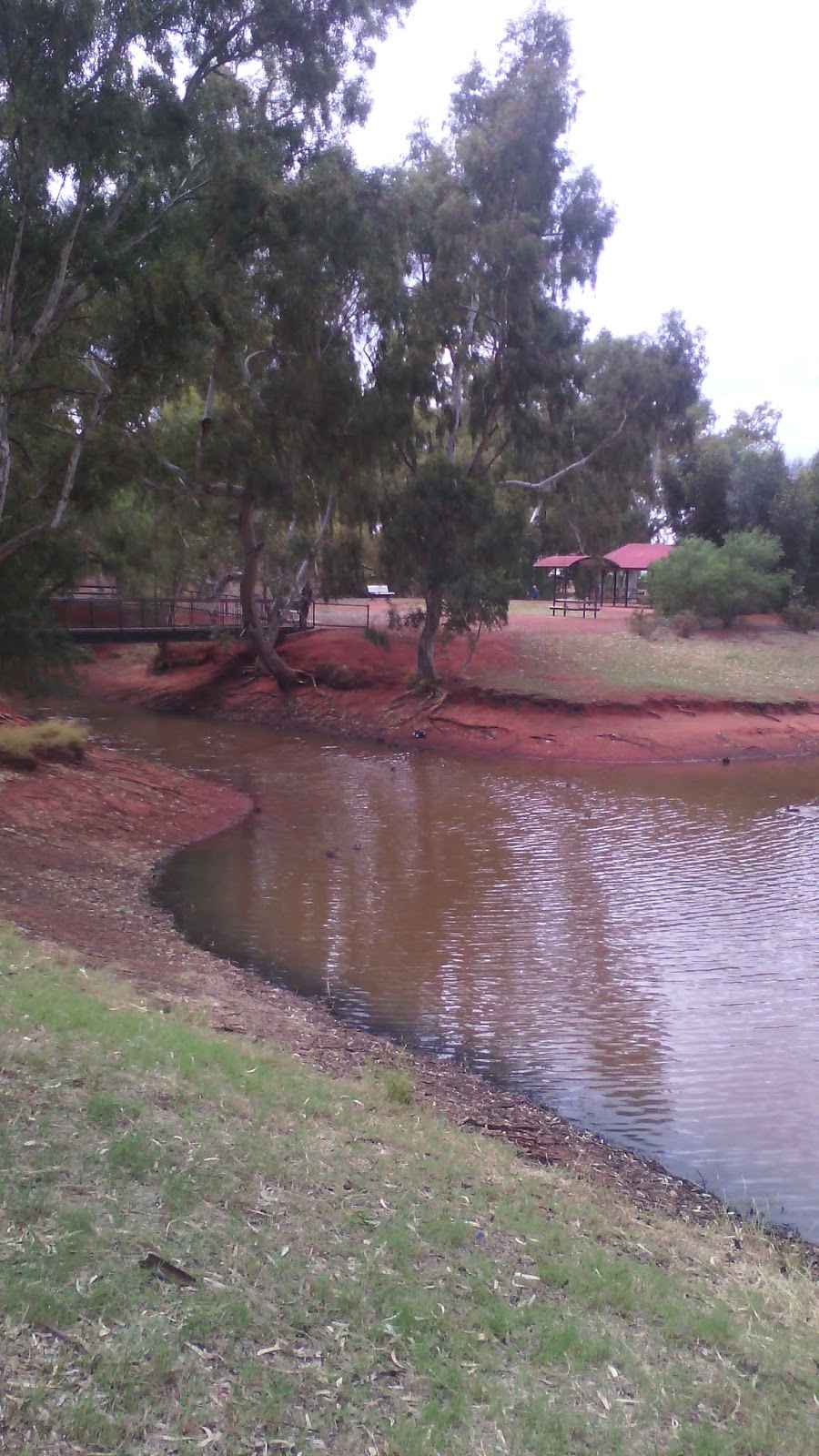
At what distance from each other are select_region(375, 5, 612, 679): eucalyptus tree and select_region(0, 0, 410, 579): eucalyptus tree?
31.2ft

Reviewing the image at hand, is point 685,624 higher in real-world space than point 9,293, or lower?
lower

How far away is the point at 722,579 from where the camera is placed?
1566 inches

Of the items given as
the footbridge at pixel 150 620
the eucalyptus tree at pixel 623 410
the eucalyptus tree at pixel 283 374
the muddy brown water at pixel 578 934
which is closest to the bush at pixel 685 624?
the eucalyptus tree at pixel 623 410

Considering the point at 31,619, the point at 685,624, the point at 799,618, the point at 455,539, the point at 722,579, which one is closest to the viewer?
the point at 31,619

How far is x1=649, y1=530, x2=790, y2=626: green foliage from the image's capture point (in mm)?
39844

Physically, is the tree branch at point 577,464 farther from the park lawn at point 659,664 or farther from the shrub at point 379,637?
the shrub at point 379,637

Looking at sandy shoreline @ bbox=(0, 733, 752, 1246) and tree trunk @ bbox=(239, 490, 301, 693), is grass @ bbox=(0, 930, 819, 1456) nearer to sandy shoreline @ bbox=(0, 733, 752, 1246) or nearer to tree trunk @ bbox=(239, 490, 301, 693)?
sandy shoreline @ bbox=(0, 733, 752, 1246)

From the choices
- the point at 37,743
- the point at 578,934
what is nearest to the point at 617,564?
the point at 37,743

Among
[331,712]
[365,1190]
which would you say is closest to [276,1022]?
[365,1190]

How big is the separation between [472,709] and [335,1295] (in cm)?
2778

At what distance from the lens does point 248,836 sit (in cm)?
1920

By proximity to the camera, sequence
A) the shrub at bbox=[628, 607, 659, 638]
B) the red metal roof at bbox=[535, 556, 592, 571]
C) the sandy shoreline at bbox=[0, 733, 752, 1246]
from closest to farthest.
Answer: the sandy shoreline at bbox=[0, 733, 752, 1246] → the shrub at bbox=[628, 607, 659, 638] → the red metal roof at bbox=[535, 556, 592, 571]

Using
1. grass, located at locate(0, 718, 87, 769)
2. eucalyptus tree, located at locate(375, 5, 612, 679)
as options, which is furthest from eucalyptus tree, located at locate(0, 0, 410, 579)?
eucalyptus tree, located at locate(375, 5, 612, 679)

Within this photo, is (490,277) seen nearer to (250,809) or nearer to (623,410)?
(623,410)
